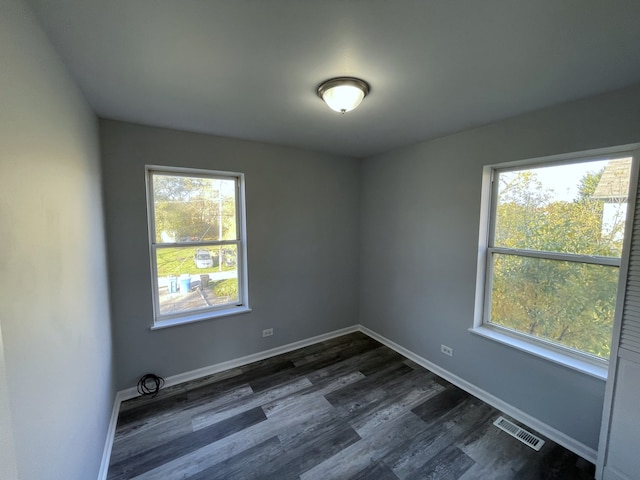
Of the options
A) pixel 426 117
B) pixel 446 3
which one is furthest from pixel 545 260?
pixel 446 3

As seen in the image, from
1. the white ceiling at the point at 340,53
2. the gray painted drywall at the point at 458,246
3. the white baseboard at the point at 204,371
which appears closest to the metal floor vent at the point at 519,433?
the gray painted drywall at the point at 458,246

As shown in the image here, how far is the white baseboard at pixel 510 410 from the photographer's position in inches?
71.9

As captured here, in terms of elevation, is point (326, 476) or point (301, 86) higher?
Answer: point (301, 86)

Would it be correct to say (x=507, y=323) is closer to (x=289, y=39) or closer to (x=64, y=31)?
(x=289, y=39)

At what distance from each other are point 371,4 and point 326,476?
2.53 meters

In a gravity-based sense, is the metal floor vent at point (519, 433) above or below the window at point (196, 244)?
below

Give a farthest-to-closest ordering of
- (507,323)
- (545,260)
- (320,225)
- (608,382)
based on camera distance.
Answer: (320,225)
(507,323)
(545,260)
(608,382)

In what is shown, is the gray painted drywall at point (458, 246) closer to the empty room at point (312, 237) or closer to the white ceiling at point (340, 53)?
the empty room at point (312, 237)

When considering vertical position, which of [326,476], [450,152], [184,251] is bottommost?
[326,476]

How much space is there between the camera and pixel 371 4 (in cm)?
101

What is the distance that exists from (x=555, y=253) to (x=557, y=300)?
1.20 ft

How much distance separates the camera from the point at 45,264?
1.08 m

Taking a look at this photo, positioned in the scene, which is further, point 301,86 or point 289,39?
point 301,86

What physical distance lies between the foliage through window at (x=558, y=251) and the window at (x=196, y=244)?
252 centimetres
